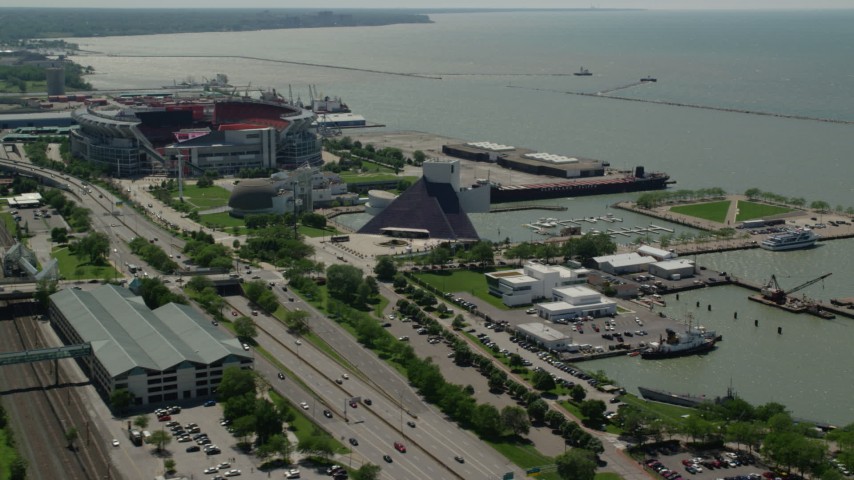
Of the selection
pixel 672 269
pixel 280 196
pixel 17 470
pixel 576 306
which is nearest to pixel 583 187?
pixel 280 196

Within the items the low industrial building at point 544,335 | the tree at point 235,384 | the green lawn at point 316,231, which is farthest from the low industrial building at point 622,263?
the tree at point 235,384

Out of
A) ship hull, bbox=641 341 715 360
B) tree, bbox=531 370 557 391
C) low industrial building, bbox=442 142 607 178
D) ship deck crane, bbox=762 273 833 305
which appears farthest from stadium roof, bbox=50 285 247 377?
low industrial building, bbox=442 142 607 178

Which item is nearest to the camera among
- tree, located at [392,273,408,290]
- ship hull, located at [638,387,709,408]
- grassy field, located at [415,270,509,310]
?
ship hull, located at [638,387,709,408]

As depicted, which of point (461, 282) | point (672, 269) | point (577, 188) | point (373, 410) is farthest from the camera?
point (577, 188)

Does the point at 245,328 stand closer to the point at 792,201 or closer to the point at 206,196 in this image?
the point at 206,196

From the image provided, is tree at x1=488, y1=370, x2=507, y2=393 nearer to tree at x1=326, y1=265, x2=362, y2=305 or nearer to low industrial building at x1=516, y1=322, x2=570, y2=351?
low industrial building at x1=516, y1=322, x2=570, y2=351

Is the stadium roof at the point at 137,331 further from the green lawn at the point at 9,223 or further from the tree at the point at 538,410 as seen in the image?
the green lawn at the point at 9,223
